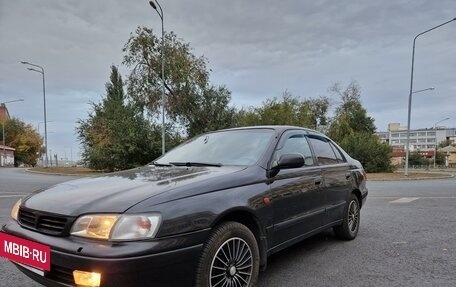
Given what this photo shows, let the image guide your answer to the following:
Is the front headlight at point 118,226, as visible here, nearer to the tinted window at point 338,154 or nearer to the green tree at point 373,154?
the tinted window at point 338,154

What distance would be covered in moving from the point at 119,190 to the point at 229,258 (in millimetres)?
1019

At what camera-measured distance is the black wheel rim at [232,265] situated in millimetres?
3027

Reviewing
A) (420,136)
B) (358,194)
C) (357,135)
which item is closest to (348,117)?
(357,135)

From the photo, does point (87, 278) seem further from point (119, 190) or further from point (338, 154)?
point (338, 154)

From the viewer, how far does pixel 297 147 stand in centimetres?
456

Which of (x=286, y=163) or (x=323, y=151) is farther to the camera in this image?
(x=323, y=151)

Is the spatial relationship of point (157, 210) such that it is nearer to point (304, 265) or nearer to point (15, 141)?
point (304, 265)

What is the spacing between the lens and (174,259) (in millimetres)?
2668

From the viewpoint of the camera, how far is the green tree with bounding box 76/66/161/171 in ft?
88.9

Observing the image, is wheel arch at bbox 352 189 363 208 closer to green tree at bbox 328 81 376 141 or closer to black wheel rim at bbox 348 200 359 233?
black wheel rim at bbox 348 200 359 233

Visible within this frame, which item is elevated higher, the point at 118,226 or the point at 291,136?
the point at 291,136

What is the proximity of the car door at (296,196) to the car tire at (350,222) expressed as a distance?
0.91 m

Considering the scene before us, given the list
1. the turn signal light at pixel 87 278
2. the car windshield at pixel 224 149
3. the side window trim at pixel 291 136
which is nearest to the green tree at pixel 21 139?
the car windshield at pixel 224 149

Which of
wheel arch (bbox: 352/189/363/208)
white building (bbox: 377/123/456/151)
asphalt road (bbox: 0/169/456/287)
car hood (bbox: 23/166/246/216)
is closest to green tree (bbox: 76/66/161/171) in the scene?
asphalt road (bbox: 0/169/456/287)
